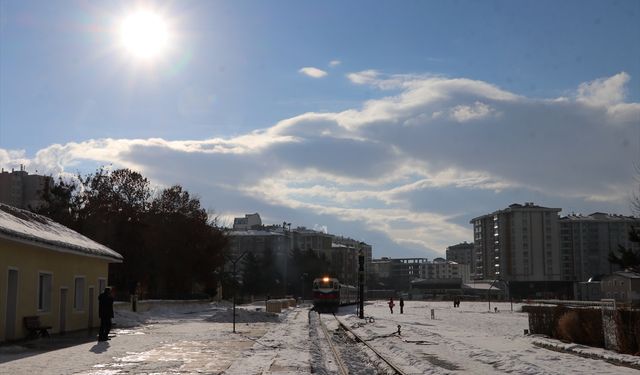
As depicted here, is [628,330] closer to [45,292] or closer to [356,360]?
[356,360]

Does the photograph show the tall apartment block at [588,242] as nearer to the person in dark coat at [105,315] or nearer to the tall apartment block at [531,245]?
the tall apartment block at [531,245]

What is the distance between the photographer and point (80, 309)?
31297 mm

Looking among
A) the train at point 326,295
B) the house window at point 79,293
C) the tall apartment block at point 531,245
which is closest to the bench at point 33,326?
the house window at point 79,293

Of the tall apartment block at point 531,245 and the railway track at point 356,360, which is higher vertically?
the tall apartment block at point 531,245

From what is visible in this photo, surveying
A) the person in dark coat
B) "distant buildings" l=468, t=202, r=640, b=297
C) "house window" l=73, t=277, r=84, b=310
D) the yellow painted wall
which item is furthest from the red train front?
"distant buildings" l=468, t=202, r=640, b=297

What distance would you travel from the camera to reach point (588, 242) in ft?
648

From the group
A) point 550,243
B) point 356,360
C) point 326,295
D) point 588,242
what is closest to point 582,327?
point 356,360

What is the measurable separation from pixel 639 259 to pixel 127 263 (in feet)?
146

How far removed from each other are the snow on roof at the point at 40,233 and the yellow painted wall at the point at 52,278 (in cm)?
48

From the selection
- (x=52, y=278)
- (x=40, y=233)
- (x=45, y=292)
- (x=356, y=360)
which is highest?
(x=40, y=233)

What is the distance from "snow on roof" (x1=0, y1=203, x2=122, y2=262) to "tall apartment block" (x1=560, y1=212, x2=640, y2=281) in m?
178

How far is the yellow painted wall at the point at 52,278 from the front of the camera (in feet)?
75.5

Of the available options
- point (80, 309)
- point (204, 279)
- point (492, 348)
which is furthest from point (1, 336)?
point (204, 279)

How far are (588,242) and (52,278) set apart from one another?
190 m
